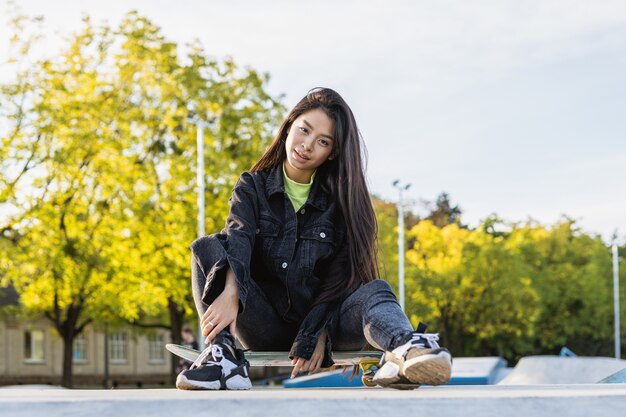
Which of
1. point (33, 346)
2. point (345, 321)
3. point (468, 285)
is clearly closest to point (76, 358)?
point (33, 346)

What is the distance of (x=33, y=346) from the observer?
44.8 metres

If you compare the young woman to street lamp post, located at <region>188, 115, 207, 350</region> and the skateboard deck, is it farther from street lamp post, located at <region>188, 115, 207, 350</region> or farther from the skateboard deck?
street lamp post, located at <region>188, 115, 207, 350</region>

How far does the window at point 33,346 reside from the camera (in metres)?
44.6

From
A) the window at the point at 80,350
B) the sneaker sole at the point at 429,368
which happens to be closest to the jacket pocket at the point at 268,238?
the sneaker sole at the point at 429,368

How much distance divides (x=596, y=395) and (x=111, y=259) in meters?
21.6

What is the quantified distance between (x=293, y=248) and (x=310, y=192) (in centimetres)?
33

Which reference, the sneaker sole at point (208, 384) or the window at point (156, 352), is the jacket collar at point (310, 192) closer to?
the sneaker sole at point (208, 384)

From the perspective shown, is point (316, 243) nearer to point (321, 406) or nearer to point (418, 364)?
point (418, 364)

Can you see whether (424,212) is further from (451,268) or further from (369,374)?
(369,374)

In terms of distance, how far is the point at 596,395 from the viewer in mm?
2076

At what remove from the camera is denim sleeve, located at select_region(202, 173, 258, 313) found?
3617 mm

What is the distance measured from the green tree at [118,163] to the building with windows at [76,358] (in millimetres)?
17715

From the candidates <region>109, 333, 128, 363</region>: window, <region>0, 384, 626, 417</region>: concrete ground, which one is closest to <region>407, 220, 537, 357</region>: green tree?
<region>109, 333, 128, 363</region>: window

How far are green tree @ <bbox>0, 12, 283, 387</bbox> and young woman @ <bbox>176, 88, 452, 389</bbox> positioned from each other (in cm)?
1801
